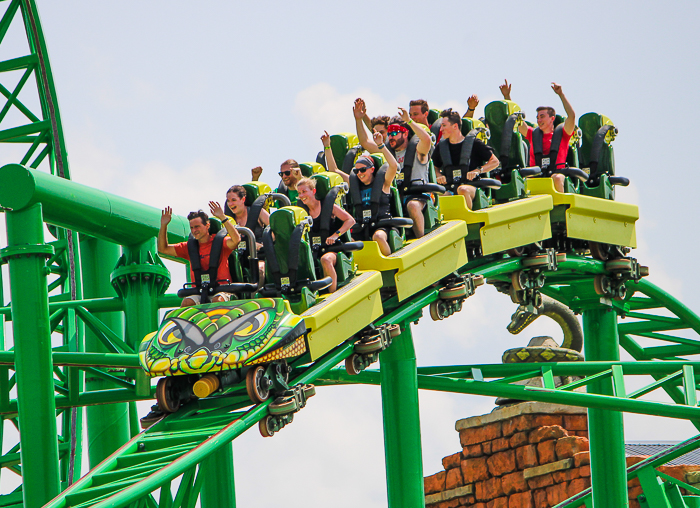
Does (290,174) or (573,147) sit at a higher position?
(573,147)

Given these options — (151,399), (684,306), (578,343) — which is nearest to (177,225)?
(151,399)

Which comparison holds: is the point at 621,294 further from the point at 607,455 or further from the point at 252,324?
the point at 252,324

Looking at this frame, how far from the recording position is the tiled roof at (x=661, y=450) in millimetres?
12336

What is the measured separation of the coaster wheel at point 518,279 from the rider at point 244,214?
2663 mm

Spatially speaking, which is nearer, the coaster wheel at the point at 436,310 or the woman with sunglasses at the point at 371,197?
the woman with sunglasses at the point at 371,197

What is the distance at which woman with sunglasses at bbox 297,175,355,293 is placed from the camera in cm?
745

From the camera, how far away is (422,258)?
8227 mm

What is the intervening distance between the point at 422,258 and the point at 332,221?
2.68ft

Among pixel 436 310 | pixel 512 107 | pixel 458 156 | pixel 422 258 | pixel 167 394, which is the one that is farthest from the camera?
pixel 512 107

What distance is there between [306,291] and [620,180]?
4.42 m

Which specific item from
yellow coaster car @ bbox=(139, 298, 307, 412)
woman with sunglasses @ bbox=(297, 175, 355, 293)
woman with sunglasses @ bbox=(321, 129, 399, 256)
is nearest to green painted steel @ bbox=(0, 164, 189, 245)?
yellow coaster car @ bbox=(139, 298, 307, 412)

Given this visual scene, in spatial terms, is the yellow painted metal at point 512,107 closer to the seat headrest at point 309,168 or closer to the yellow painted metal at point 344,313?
the seat headrest at point 309,168

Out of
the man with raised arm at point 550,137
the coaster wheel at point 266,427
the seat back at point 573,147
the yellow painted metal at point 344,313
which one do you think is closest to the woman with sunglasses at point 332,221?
the yellow painted metal at point 344,313

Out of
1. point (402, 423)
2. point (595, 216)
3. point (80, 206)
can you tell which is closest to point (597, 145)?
point (595, 216)
